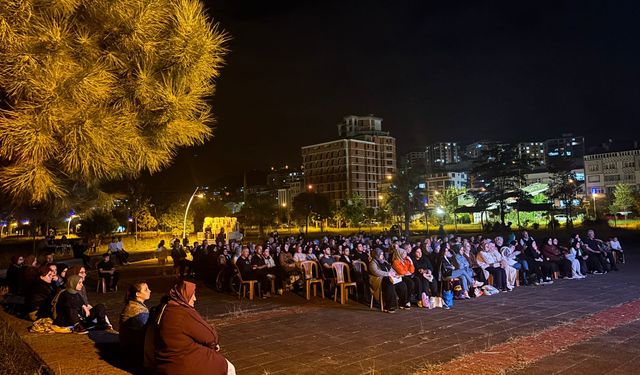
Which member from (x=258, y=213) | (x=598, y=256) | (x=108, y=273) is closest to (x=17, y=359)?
(x=108, y=273)

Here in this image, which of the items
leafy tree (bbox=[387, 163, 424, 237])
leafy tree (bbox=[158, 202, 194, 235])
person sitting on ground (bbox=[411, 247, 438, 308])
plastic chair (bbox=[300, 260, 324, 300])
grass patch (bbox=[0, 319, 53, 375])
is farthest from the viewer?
leafy tree (bbox=[387, 163, 424, 237])

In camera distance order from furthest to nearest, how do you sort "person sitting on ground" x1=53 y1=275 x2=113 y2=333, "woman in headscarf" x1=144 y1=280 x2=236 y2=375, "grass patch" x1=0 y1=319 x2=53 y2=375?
"person sitting on ground" x1=53 y1=275 x2=113 y2=333
"grass patch" x1=0 y1=319 x2=53 y2=375
"woman in headscarf" x1=144 y1=280 x2=236 y2=375

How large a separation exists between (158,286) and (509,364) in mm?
12335

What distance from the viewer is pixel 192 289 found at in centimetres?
432

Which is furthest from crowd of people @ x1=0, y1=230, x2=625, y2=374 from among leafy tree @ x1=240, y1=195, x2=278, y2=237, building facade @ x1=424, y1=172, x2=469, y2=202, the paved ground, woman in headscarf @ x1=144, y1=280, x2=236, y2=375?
building facade @ x1=424, y1=172, x2=469, y2=202

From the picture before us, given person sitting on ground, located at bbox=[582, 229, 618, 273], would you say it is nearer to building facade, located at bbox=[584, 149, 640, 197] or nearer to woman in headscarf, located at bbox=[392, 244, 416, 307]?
woman in headscarf, located at bbox=[392, 244, 416, 307]

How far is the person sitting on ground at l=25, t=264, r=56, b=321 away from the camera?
8.38 m

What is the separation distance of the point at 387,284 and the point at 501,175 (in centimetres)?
3985

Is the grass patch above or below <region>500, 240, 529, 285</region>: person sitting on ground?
below

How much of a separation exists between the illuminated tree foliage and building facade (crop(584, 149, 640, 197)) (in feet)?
302

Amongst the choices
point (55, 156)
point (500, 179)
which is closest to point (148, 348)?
point (55, 156)

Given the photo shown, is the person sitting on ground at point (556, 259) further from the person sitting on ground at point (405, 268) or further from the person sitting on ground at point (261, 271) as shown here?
the person sitting on ground at point (261, 271)

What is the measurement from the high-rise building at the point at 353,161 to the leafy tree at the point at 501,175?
3307 inches

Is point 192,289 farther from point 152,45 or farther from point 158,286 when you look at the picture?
point 158,286
